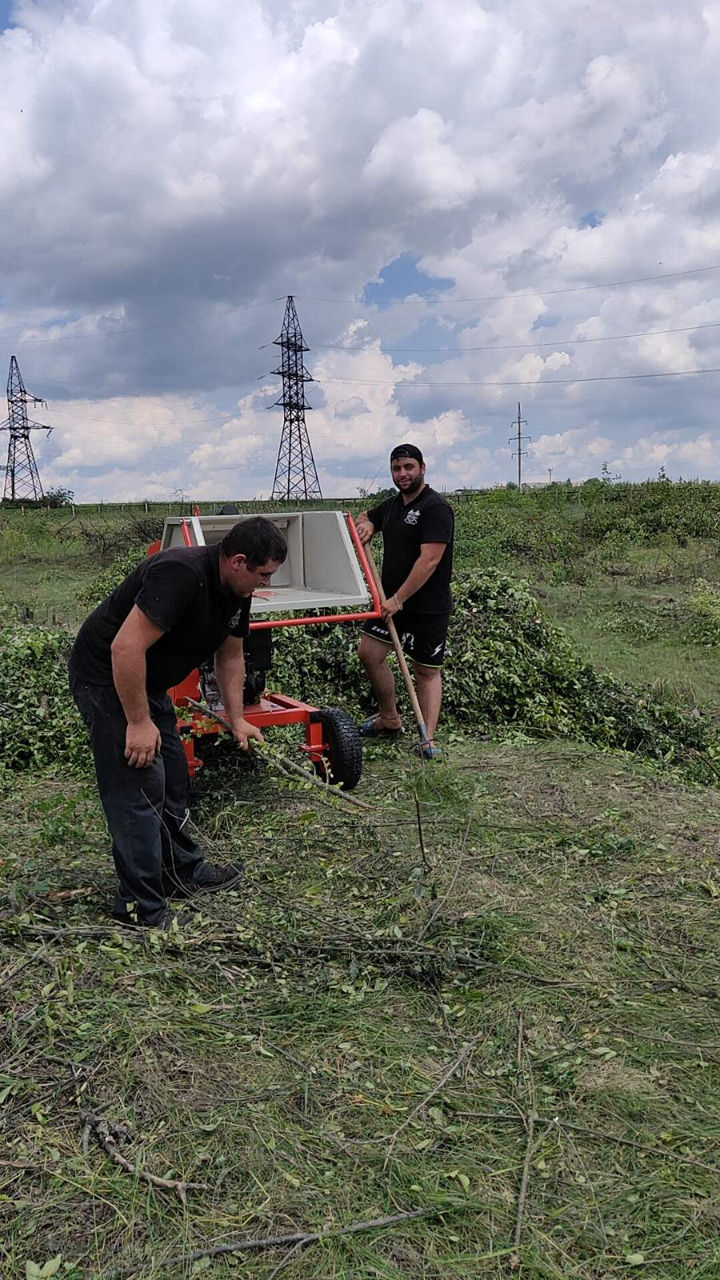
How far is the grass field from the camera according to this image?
6.56 feet

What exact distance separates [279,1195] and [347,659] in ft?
15.2

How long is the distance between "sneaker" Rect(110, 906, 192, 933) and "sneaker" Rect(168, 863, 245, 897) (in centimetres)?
26

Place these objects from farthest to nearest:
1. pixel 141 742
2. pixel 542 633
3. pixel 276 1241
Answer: pixel 542 633 < pixel 141 742 < pixel 276 1241

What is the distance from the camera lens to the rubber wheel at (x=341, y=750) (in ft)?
15.4

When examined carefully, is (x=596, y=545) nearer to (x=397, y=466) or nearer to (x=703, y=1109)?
(x=397, y=466)

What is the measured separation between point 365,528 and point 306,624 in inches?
40.1

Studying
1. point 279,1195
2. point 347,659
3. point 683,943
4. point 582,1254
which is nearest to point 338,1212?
point 279,1195

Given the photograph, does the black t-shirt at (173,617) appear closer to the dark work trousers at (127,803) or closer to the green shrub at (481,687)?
the dark work trousers at (127,803)

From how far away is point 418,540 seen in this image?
5.32 meters

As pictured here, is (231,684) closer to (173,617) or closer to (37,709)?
(173,617)

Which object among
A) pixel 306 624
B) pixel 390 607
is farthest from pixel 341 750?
pixel 390 607

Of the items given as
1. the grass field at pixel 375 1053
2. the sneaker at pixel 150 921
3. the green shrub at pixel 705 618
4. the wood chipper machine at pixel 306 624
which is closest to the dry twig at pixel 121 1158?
the grass field at pixel 375 1053

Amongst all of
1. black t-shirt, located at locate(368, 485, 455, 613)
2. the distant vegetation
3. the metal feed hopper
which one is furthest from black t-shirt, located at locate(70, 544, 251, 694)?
the distant vegetation

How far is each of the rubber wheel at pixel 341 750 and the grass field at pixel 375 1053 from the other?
0.35 meters
